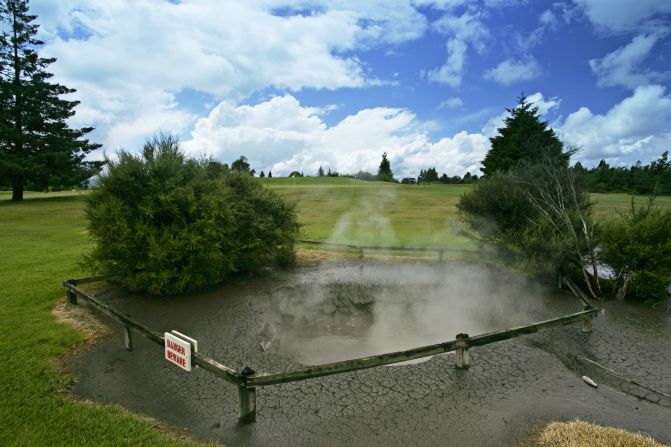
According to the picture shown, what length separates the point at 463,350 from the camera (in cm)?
561

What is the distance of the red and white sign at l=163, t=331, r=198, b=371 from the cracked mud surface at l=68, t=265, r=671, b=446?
699mm

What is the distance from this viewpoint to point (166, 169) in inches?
360

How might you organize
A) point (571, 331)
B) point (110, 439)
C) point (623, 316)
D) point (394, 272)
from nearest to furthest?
point (110, 439)
point (571, 331)
point (623, 316)
point (394, 272)

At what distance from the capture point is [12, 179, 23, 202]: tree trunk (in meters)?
27.8

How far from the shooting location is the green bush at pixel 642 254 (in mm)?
8969

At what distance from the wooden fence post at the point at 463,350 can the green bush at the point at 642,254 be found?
6.41 metres

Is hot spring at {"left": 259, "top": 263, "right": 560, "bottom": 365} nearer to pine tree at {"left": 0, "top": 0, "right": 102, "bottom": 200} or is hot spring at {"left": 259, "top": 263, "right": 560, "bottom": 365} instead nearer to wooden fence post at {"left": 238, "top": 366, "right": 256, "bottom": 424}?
wooden fence post at {"left": 238, "top": 366, "right": 256, "bottom": 424}

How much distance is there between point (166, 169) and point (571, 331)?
9648 mm

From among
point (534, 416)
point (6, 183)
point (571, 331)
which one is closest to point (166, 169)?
point (534, 416)

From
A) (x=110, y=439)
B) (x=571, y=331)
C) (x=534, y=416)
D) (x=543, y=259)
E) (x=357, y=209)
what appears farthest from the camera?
(x=357, y=209)

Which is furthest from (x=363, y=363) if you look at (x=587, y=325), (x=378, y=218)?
(x=378, y=218)

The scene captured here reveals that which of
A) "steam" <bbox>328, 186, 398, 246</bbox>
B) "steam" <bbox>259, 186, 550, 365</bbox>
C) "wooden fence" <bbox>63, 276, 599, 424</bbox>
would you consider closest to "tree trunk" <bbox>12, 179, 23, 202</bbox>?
"steam" <bbox>328, 186, 398, 246</bbox>

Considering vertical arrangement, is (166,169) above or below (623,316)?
above

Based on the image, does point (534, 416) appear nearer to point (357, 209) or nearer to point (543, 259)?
point (543, 259)
